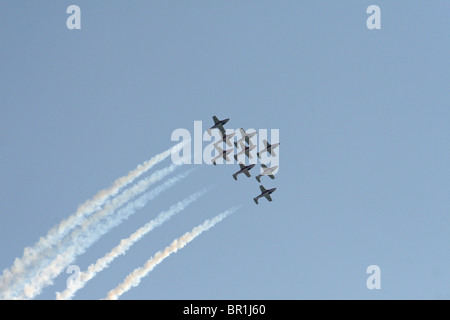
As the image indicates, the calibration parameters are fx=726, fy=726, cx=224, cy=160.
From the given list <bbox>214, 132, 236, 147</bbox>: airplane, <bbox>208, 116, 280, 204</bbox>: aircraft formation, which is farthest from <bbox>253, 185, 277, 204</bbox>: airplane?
<bbox>214, 132, 236, 147</bbox>: airplane

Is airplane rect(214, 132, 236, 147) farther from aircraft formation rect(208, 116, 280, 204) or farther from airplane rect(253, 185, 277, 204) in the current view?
airplane rect(253, 185, 277, 204)

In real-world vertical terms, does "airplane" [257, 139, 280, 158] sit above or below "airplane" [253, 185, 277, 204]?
above

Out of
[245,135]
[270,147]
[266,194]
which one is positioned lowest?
[266,194]

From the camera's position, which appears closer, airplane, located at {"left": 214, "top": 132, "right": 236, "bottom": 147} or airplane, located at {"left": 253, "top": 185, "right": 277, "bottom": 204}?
airplane, located at {"left": 214, "top": 132, "right": 236, "bottom": 147}

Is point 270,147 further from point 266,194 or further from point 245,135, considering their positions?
point 266,194

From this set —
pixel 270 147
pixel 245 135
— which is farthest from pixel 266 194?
pixel 245 135

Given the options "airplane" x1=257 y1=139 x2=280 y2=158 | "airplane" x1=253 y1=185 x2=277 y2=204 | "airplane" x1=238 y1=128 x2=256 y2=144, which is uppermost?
"airplane" x1=238 y1=128 x2=256 y2=144

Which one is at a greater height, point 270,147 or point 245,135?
point 245,135

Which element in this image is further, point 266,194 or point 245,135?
point 266,194

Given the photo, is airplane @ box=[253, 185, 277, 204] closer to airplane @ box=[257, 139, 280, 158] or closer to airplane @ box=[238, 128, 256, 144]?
airplane @ box=[257, 139, 280, 158]
